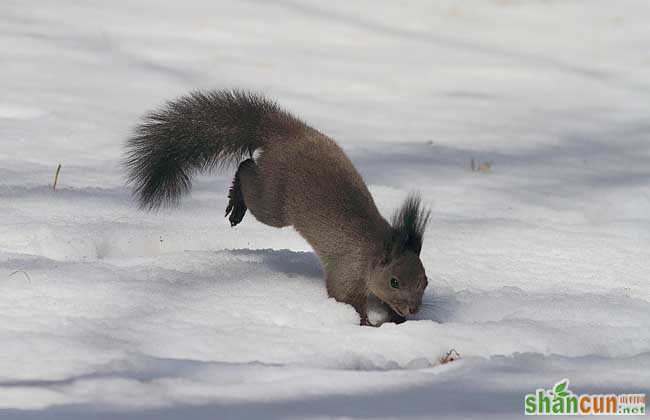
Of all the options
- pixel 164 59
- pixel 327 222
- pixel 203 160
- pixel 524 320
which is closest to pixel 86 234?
pixel 203 160

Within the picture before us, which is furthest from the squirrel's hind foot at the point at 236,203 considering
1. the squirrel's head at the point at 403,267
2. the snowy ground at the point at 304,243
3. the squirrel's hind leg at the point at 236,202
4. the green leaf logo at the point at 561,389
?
the green leaf logo at the point at 561,389

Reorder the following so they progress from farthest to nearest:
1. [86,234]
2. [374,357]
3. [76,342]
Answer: [86,234]
[374,357]
[76,342]

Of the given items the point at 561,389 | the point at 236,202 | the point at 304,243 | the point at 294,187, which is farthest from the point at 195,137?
the point at 561,389

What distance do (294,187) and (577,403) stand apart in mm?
1546

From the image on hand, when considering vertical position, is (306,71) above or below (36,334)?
above

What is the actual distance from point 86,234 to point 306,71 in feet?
12.5

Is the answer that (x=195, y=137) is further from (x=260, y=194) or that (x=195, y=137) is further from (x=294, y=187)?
(x=294, y=187)

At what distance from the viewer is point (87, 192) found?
441 centimetres

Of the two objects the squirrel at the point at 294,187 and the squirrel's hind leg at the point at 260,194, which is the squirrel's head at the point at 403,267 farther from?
the squirrel's hind leg at the point at 260,194

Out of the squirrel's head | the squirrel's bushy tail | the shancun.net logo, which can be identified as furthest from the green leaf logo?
the squirrel's bushy tail

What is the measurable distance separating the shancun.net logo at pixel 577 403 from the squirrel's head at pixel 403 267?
3.02 ft

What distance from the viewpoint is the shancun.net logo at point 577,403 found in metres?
2.20

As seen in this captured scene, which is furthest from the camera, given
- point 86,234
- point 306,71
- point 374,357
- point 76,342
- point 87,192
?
point 306,71

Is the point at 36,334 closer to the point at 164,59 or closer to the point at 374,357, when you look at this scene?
the point at 374,357
